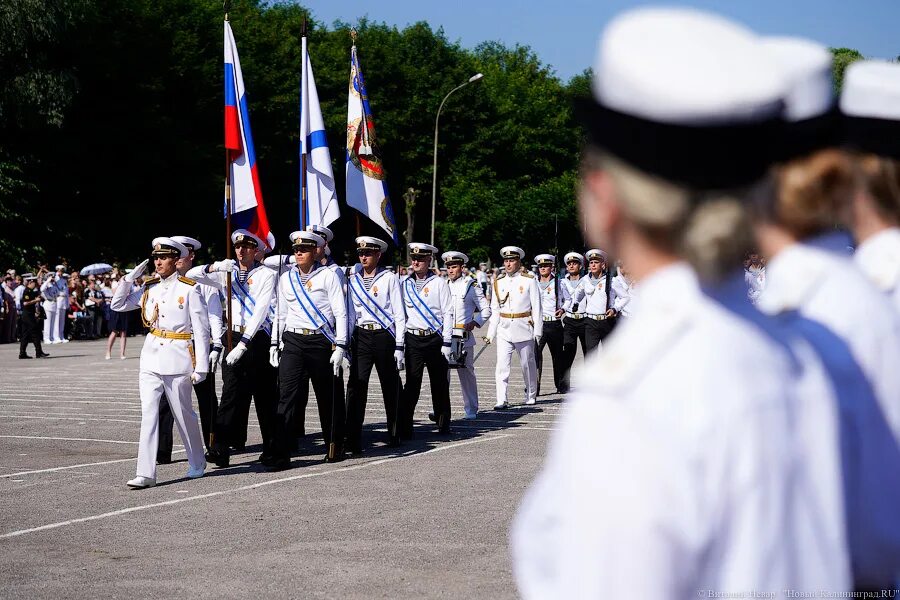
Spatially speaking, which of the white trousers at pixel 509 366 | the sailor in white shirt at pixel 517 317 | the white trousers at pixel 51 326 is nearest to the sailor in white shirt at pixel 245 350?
the white trousers at pixel 509 366

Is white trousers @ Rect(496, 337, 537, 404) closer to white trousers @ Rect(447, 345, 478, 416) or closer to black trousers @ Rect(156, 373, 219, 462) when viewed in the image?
white trousers @ Rect(447, 345, 478, 416)

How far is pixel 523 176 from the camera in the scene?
70500mm

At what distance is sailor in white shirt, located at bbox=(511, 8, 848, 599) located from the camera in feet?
5.68

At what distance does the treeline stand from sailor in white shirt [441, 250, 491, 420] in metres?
21.1

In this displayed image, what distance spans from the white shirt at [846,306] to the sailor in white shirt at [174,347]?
8851 mm

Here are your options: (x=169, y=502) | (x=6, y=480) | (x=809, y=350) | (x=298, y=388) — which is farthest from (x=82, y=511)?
(x=809, y=350)

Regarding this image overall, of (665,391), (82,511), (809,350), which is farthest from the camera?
(82,511)

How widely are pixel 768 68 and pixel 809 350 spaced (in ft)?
1.47

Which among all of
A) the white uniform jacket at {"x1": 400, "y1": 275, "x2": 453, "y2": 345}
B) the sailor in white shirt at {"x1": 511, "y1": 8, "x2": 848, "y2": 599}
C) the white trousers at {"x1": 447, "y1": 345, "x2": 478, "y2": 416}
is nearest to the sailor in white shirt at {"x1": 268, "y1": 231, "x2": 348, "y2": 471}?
the white uniform jacket at {"x1": 400, "y1": 275, "x2": 453, "y2": 345}

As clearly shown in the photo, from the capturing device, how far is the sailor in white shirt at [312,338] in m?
12.2

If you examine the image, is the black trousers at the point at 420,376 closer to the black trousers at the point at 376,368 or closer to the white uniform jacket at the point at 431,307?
the white uniform jacket at the point at 431,307

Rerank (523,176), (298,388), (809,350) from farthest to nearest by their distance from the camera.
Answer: (523,176), (298,388), (809,350)

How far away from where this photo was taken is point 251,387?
1295cm

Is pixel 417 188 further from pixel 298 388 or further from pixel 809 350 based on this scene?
pixel 809 350
